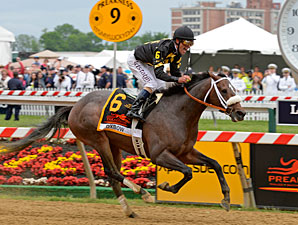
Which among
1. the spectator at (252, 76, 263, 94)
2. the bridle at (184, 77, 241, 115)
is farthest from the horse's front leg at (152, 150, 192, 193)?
the spectator at (252, 76, 263, 94)

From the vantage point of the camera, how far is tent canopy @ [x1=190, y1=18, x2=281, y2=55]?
70.8 feet

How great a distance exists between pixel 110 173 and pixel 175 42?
1730 mm

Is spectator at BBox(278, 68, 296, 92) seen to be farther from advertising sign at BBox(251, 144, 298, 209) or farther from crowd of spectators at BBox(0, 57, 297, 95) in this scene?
advertising sign at BBox(251, 144, 298, 209)

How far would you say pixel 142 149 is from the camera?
7.10m

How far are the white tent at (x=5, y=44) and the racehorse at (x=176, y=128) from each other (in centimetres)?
2025

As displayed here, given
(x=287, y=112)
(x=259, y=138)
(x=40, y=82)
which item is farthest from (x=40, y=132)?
(x=40, y=82)

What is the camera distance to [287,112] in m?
7.79

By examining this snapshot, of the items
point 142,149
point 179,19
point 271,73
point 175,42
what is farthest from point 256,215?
point 179,19

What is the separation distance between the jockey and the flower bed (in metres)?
1.64

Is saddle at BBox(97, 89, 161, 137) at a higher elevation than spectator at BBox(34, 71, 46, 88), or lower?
higher

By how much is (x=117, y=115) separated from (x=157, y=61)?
860 mm

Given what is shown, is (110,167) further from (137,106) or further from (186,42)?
(186,42)

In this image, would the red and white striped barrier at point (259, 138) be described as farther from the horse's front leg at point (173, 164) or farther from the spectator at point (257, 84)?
the spectator at point (257, 84)

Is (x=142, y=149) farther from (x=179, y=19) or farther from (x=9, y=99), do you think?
(x=179, y=19)
